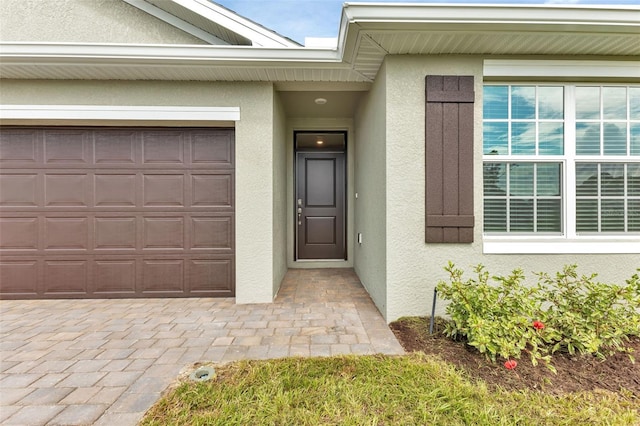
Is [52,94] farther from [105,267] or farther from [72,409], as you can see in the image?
[72,409]

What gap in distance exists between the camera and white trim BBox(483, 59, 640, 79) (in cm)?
285

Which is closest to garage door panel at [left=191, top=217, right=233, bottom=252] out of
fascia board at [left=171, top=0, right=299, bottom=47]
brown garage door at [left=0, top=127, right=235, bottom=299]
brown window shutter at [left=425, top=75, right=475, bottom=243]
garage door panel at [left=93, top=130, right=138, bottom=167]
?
brown garage door at [left=0, top=127, right=235, bottom=299]

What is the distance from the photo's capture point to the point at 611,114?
9.89ft

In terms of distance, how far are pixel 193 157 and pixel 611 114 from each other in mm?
4751

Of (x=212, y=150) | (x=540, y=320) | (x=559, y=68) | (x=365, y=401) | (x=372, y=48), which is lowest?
(x=365, y=401)

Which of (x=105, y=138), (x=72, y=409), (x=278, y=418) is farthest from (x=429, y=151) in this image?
(x=105, y=138)

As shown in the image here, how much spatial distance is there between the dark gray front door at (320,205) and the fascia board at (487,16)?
2.84 meters

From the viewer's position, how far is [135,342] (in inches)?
96.5

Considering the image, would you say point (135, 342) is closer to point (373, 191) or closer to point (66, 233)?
point (66, 233)

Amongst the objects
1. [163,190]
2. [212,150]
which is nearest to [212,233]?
[163,190]

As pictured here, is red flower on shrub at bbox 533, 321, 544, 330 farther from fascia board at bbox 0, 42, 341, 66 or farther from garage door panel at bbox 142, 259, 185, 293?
garage door panel at bbox 142, 259, 185, 293

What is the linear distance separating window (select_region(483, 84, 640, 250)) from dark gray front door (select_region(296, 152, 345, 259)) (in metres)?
2.55

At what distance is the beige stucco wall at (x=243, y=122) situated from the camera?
3.30 meters

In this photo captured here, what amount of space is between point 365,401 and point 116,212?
359 cm
